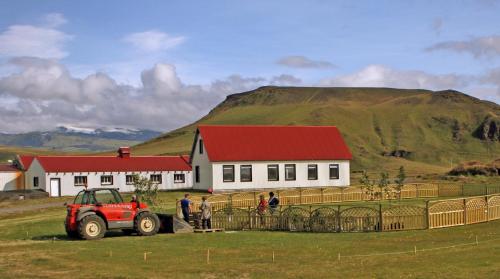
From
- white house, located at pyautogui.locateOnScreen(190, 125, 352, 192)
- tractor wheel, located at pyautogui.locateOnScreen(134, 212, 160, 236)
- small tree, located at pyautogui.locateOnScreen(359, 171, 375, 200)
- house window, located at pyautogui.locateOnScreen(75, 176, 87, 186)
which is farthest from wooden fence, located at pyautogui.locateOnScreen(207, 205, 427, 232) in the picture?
house window, located at pyautogui.locateOnScreen(75, 176, 87, 186)

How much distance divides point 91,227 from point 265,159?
35864 millimetres

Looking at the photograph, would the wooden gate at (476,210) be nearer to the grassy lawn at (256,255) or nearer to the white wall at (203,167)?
the grassy lawn at (256,255)

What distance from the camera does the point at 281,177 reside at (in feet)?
204

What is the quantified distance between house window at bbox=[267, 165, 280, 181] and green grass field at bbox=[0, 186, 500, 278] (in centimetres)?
3240

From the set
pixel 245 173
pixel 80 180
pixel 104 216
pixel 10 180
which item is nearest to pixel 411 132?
pixel 245 173

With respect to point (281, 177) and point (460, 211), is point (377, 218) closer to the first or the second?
point (460, 211)

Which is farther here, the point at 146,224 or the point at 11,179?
the point at 11,179

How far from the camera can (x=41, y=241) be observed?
2698 cm

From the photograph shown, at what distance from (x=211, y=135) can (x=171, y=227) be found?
112 ft

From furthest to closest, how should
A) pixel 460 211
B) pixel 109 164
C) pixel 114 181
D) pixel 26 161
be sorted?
pixel 26 161 < pixel 109 164 < pixel 114 181 < pixel 460 211

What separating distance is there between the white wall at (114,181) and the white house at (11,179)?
822 cm

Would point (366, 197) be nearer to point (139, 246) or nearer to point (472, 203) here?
point (472, 203)

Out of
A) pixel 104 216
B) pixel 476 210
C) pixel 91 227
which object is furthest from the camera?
pixel 476 210

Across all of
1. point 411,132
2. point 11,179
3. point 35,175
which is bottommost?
point 11,179
